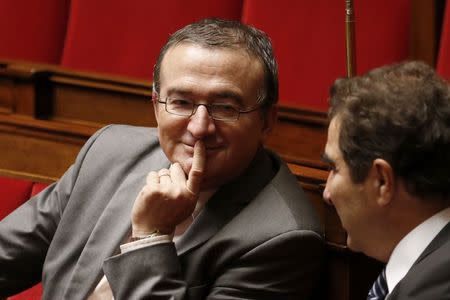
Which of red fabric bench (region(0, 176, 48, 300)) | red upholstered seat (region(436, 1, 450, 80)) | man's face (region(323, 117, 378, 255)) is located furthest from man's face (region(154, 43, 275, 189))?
red upholstered seat (region(436, 1, 450, 80))

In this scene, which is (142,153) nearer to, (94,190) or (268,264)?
(94,190)

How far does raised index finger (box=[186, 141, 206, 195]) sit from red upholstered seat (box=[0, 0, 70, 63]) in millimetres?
706

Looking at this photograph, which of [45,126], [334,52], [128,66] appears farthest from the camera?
[128,66]

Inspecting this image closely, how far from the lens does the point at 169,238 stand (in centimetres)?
83

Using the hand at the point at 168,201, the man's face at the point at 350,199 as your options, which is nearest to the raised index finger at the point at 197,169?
the hand at the point at 168,201

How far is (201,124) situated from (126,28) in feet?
1.97

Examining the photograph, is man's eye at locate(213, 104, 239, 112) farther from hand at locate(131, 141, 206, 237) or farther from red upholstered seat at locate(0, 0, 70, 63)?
red upholstered seat at locate(0, 0, 70, 63)

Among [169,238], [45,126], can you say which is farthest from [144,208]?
[45,126]

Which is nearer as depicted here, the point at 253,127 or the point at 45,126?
the point at 253,127

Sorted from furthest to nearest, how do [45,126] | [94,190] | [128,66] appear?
[128,66]
[45,126]
[94,190]

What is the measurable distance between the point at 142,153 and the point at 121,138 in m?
0.03

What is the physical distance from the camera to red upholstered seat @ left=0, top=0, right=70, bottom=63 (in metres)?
1.49

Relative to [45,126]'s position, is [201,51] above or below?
above

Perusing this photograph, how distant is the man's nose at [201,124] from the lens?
838 millimetres
